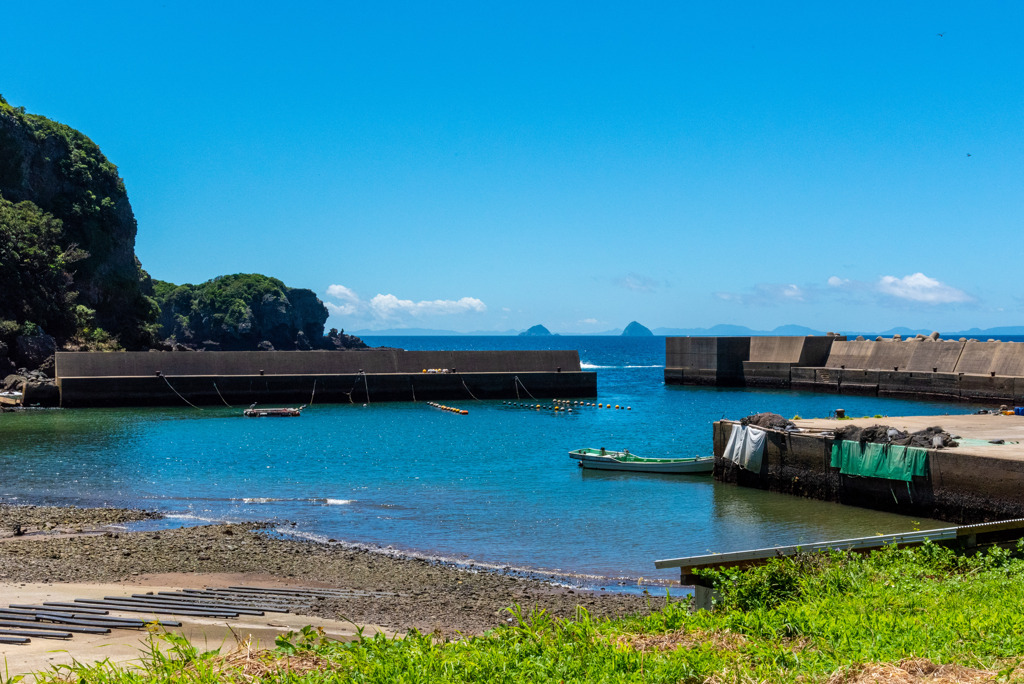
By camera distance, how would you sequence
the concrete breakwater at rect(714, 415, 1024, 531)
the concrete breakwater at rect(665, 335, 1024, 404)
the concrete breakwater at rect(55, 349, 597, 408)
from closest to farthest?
the concrete breakwater at rect(714, 415, 1024, 531) → the concrete breakwater at rect(55, 349, 597, 408) → the concrete breakwater at rect(665, 335, 1024, 404)

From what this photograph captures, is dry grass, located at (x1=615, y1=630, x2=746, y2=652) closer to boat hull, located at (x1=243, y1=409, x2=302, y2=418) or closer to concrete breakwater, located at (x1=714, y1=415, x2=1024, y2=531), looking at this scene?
concrete breakwater, located at (x1=714, y1=415, x2=1024, y2=531)

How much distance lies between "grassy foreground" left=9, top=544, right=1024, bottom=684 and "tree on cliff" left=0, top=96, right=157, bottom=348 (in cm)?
7583

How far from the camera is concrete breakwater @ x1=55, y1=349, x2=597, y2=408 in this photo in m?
53.2

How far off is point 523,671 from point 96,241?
86.4 meters

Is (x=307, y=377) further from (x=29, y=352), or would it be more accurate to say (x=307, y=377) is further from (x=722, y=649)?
(x=722, y=649)

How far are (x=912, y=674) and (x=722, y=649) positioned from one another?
4.21ft

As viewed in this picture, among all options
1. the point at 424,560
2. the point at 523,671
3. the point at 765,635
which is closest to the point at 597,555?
the point at 424,560

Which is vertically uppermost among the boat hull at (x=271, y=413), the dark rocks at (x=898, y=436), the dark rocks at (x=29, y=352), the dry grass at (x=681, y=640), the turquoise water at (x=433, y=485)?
the dark rocks at (x=29, y=352)

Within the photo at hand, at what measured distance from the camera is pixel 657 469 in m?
29.2

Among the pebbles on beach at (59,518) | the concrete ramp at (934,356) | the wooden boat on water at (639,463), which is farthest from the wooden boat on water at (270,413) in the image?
the concrete ramp at (934,356)

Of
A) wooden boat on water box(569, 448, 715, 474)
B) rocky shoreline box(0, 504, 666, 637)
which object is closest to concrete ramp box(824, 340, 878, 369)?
wooden boat on water box(569, 448, 715, 474)

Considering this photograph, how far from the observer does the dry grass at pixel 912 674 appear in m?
5.38

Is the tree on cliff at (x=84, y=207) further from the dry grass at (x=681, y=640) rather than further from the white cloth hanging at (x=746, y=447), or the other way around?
the dry grass at (x=681, y=640)

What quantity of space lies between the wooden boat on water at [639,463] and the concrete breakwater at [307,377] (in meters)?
28.8
